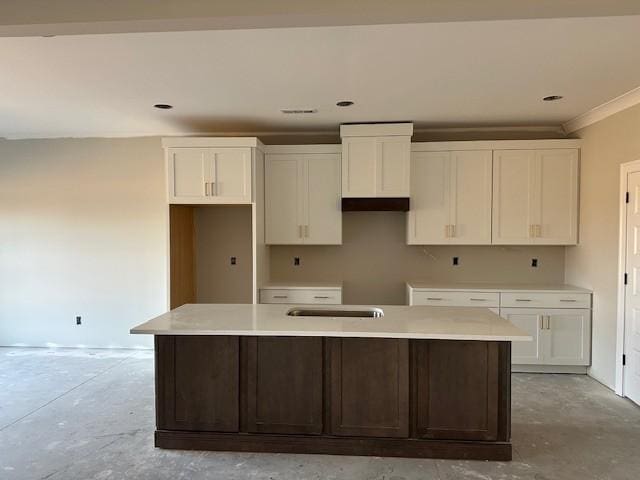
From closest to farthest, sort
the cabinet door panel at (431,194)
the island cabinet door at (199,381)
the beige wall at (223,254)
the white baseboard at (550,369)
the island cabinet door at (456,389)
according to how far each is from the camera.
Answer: the island cabinet door at (456,389) < the island cabinet door at (199,381) < the white baseboard at (550,369) < the cabinet door panel at (431,194) < the beige wall at (223,254)

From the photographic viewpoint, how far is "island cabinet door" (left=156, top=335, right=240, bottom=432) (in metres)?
2.71

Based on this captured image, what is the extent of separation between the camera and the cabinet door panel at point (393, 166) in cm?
435

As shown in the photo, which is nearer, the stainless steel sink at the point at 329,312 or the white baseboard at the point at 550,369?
the stainless steel sink at the point at 329,312

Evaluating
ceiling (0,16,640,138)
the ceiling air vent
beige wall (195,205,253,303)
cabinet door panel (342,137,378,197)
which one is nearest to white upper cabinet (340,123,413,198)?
cabinet door panel (342,137,378,197)

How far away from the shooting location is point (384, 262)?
4.91 m

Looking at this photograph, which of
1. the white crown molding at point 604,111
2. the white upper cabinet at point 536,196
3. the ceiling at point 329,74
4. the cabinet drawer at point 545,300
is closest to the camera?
the ceiling at point 329,74

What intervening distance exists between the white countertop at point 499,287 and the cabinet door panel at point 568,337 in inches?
8.8

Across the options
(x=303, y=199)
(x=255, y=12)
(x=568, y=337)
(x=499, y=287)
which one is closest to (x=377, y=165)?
(x=303, y=199)

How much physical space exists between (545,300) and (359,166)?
2.31m

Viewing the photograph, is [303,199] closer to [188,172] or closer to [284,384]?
[188,172]

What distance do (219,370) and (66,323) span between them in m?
3.46

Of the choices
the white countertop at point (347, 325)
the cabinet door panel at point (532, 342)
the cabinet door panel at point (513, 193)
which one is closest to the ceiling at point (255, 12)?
the white countertop at point (347, 325)

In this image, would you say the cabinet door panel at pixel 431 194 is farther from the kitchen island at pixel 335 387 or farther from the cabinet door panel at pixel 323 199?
the kitchen island at pixel 335 387

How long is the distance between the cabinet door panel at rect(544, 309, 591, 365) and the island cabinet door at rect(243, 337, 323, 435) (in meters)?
2.76
